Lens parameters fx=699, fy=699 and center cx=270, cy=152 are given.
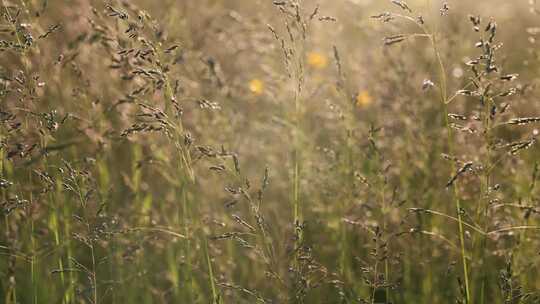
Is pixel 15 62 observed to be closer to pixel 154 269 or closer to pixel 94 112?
pixel 154 269

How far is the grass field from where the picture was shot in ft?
5.88

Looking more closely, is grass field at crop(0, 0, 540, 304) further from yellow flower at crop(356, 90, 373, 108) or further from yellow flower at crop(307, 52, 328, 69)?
yellow flower at crop(307, 52, 328, 69)

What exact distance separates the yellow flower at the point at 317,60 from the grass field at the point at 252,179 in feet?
1.67

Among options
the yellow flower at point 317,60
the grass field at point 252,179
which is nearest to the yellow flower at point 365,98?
the grass field at point 252,179

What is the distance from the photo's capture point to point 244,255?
301 centimetres

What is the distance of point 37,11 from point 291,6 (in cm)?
76

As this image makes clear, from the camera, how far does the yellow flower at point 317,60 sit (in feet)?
14.8

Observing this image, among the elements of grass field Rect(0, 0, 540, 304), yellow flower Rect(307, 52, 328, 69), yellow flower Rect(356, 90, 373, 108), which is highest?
yellow flower Rect(307, 52, 328, 69)

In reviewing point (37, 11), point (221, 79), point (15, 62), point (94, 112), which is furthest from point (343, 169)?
point (15, 62)

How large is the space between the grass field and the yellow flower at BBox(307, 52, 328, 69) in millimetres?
508

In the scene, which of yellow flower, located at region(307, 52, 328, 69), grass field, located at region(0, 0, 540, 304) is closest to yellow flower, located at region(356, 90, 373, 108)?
grass field, located at region(0, 0, 540, 304)

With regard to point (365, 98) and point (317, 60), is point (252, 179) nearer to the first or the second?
point (365, 98)

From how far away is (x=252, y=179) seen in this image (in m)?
3.42

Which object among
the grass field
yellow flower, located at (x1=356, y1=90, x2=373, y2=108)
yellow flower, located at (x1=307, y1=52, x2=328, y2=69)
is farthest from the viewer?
yellow flower, located at (x1=307, y1=52, x2=328, y2=69)
